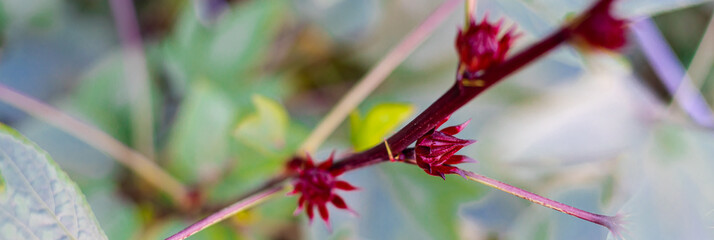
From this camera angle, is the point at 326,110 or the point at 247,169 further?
the point at 326,110

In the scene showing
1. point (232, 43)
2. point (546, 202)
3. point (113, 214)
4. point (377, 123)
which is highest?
point (232, 43)

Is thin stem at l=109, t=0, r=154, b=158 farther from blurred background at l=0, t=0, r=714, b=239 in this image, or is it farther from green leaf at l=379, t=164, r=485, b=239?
green leaf at l=379, t=164, r=485, b=239

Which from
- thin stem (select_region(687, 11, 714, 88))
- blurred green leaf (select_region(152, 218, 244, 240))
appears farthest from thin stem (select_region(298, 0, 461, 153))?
thin stem (select_region(687, 11, 714, 88))

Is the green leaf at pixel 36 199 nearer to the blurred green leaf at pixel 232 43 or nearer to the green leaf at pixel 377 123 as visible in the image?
the green leaf at pixel 377 123

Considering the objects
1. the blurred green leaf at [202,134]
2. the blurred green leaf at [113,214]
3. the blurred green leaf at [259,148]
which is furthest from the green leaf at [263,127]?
the blurred green leaf at [113,214]

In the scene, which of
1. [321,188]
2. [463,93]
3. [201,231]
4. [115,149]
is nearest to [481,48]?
[463,93]

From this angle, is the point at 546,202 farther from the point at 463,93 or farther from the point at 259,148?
the point at 259,148

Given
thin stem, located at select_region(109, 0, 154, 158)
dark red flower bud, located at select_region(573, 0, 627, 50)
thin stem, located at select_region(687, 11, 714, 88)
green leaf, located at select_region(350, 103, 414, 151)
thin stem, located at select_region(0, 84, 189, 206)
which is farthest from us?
thin stem, located at select_region(687, 11, 714, 88)
